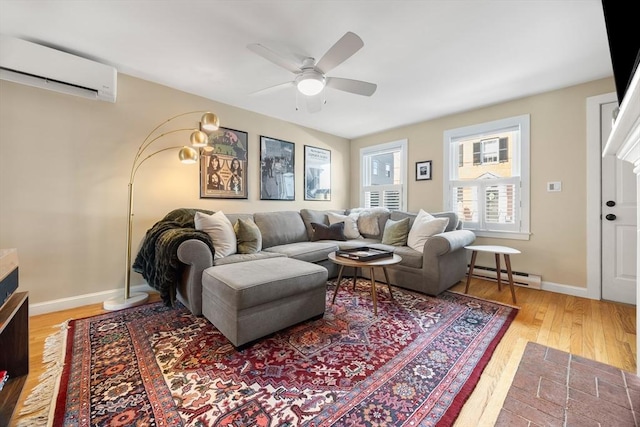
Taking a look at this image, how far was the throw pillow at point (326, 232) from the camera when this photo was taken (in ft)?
12.0

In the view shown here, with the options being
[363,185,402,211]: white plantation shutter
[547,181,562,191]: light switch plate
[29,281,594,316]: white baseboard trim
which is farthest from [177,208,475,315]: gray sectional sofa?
[547,181,562,191]: light switch plate

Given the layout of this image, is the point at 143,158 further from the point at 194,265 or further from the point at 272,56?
the point at 272,56

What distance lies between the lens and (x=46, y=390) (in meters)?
1.34

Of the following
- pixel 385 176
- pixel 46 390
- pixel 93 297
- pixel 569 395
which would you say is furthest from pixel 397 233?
pixel 93 297

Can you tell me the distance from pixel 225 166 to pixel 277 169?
836mm

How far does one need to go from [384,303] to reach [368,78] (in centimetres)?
236

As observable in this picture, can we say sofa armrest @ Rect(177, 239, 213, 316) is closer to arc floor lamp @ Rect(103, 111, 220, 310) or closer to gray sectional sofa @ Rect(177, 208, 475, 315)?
gray sectional sofa @ Rect(177, 208, 475, 315)

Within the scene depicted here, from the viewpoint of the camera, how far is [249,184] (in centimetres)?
363

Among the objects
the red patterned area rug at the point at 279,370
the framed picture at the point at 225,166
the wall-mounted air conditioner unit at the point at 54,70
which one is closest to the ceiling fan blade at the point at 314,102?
the framed picture at the point at 225,166

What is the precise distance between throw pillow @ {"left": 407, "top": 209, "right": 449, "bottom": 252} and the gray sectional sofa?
10 centimetres

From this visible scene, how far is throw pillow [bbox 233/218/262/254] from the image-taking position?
2.82 m

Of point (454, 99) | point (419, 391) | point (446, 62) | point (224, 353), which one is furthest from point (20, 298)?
point (454, 99)

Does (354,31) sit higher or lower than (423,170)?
higher

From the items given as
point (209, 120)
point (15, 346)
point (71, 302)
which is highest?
point (209, 120)
